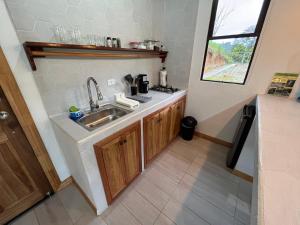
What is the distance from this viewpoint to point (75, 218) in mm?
1271

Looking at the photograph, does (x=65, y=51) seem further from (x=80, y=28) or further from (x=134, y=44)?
(x=134, y=44)

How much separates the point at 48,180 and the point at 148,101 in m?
1.44

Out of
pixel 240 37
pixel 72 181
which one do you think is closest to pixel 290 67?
pixel 240 37

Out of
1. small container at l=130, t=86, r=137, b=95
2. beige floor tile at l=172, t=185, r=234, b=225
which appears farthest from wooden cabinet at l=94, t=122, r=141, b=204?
small container at l=130, t=86, r=137, b=95

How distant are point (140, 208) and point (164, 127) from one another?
1005 millimetres

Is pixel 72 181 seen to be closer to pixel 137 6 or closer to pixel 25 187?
pixel 25 187

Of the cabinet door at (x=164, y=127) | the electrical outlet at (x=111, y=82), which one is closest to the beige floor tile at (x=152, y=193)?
the cabinet door at (x=164, y=127)

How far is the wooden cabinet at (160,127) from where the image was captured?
1594mm

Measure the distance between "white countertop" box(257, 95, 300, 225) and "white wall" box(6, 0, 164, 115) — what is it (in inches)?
63.5

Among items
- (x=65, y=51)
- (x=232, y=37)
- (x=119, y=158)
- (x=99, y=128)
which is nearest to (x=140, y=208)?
(x=119, y=158)

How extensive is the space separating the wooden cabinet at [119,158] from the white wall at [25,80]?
0.66 meters

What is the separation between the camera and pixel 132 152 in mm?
1421

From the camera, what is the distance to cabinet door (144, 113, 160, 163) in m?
1.55

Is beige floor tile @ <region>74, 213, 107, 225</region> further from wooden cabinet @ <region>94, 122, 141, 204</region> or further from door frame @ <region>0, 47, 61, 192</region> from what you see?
door frame @ <region>0, 47, 61, 192</region>
